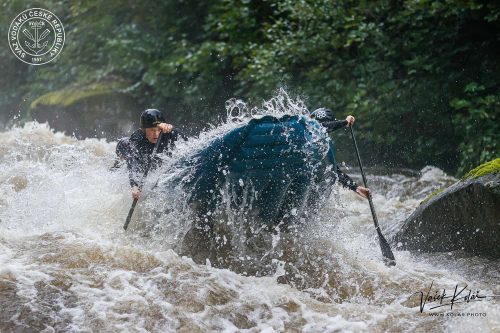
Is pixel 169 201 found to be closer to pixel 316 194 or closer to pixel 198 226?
pixel 198 226

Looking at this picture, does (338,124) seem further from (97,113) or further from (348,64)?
(97,113)

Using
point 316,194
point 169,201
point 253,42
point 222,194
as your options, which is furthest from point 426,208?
point 253,42

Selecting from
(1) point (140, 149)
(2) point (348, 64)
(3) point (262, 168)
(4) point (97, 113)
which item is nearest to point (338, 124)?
(3) point (262, 168)

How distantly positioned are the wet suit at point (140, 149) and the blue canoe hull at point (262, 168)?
912 mm

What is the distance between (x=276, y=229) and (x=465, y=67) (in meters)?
5.40

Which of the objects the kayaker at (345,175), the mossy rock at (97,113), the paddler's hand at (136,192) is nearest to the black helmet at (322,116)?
the kayaker at (345,175)

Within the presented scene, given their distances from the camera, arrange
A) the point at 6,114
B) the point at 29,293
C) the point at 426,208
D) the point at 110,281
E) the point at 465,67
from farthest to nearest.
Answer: the point at 6,114
the point at 465,67
the point at 426,208
the point at 110,281
the point at 29,293

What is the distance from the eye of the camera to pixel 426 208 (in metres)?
5.60

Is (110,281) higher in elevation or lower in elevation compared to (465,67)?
lower

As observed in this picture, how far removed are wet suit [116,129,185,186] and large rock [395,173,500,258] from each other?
7.73ft

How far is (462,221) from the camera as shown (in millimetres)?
5277

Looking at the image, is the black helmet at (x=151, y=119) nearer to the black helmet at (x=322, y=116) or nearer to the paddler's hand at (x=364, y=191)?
the black helmet at (x=322, y=116)
